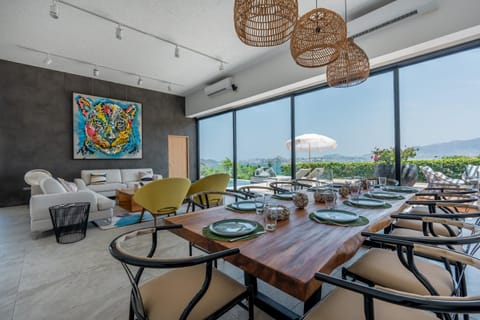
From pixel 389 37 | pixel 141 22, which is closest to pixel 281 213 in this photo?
pixel 389 37

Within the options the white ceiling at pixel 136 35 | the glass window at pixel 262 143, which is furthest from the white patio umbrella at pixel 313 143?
the white ceiling at pixel 136 35

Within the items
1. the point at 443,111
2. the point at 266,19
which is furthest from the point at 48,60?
the point at 443,111

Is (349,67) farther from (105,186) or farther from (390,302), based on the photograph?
(105,186)

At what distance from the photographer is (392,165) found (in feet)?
11.4

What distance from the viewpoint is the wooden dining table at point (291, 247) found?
764mm

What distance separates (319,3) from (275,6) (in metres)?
2.02

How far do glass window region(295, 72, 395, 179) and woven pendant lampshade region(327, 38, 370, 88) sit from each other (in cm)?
172

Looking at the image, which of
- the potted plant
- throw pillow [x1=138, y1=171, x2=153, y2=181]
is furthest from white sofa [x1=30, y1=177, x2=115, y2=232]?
the potted plant

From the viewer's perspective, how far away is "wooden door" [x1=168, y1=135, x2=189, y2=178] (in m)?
7.45

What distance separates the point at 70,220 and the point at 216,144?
493cm

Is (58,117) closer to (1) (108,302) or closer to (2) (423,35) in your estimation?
(1) (108,302)

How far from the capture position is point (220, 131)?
7.31 metres

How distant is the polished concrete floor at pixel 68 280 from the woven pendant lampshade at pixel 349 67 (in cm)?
205

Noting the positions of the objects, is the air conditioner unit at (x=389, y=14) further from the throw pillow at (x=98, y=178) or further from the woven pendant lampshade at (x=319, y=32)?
the throw pillow at (x=98, y=178)
